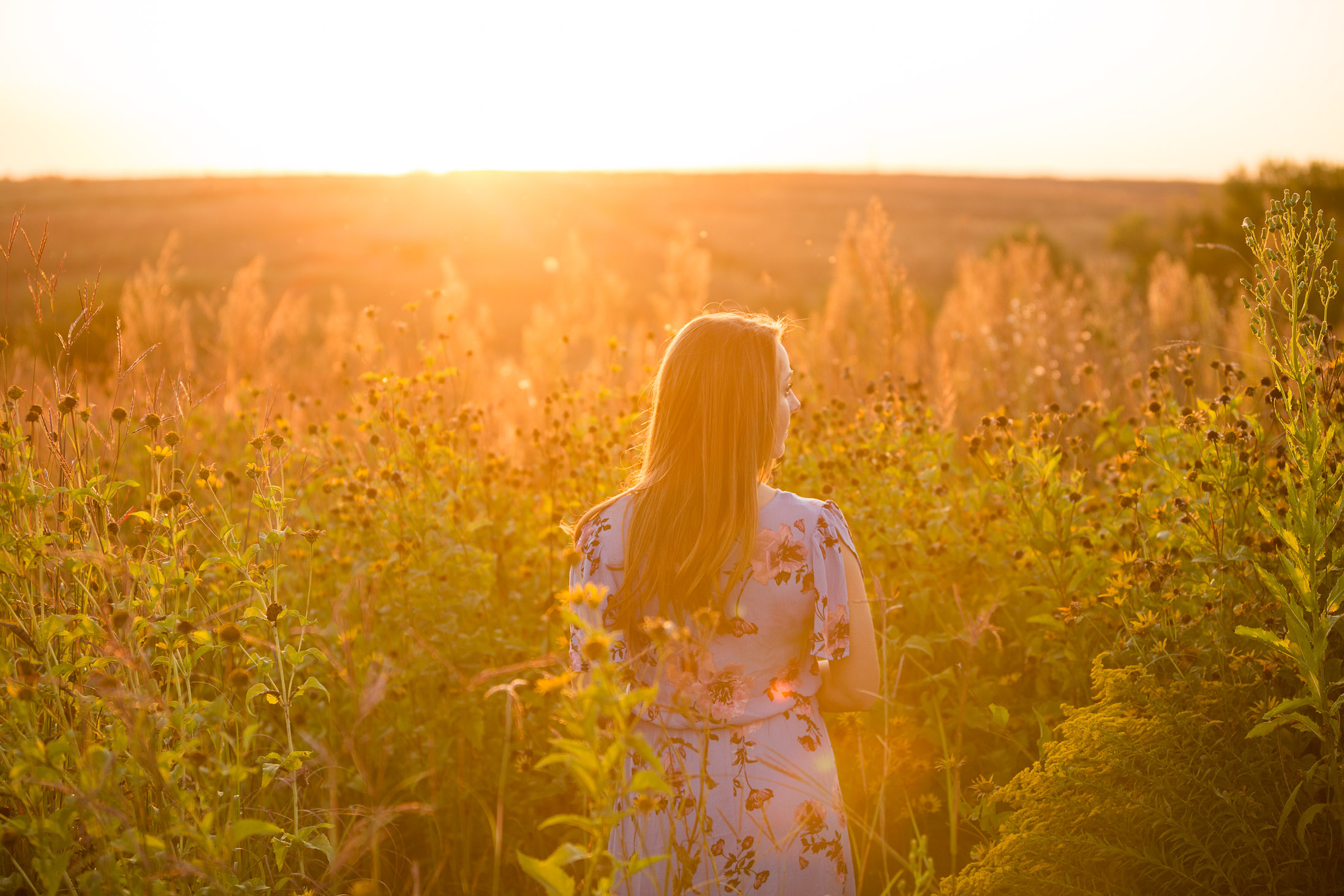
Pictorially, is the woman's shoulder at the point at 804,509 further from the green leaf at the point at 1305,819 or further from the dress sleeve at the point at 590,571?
the green leaf at the point at 1305,819

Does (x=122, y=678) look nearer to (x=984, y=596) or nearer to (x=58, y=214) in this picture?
(x=984, y=596)

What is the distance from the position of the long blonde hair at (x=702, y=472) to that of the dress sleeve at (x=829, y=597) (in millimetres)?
184

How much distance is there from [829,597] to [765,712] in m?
0.33

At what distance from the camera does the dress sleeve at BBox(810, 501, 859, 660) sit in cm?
217

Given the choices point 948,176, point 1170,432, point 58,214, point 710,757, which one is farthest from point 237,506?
point 948,176

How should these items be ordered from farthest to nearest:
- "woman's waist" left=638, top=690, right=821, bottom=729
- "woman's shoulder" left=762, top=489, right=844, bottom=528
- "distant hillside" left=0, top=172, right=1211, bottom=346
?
1. "distant hillside" left=0, top=172, right=1211, bottom=346
2. "woman's shoulder" left=762, top=489, right=844, bottom=528
3. "woman's waist" left=638, top=690, right=821, bottom=729

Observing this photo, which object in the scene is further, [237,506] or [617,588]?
[237,506]

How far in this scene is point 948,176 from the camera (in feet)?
221

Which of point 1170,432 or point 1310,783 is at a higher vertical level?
point 1170,432

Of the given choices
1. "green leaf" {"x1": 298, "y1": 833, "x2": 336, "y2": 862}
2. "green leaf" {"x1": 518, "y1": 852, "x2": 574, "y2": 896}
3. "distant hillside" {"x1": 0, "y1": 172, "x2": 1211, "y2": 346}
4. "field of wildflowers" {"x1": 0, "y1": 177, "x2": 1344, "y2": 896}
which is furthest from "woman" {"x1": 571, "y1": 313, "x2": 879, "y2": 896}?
"distant hillside" {"x1": 0, "y1": 172, "x2": 1211, "y2": 346}

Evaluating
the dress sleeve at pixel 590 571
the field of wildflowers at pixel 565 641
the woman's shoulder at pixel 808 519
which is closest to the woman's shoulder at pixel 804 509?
the woman's shoulder at pixel 808 519

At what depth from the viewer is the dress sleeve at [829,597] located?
85.6 inches

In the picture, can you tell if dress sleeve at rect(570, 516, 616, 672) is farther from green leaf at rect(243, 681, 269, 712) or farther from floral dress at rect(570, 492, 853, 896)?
green leaf at rect(243, 681, 269, 712)

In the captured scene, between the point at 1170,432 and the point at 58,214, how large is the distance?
49156 mm
